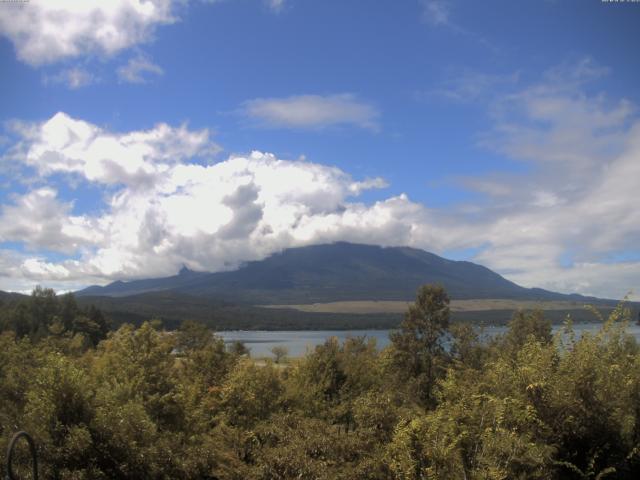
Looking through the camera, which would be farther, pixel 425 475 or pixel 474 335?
pixel 474 335

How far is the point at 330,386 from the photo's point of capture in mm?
27750

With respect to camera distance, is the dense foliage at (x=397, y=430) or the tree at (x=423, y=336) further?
the tree at (x=423, y=336)

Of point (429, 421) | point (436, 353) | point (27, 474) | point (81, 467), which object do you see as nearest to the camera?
point (429, 421)

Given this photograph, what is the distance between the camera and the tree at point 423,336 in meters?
33.4

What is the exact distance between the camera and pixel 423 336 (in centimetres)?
3409

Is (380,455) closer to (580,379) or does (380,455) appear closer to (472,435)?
(472,435)

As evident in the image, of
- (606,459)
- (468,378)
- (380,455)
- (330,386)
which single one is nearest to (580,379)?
(606,459)

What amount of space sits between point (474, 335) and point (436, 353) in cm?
459

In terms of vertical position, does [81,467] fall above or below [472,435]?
below

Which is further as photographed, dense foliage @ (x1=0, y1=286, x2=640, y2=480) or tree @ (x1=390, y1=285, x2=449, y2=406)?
tree @ (x1=390, y1=285, x2=449, y2=406)

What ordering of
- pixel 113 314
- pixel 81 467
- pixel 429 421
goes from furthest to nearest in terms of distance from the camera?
1. pixel 113 314
2. pixel 81 467
3. pixel 429 421

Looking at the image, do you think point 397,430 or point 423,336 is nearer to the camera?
point 397,430

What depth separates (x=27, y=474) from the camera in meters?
12.1

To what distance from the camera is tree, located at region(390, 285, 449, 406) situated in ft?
109
